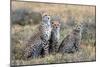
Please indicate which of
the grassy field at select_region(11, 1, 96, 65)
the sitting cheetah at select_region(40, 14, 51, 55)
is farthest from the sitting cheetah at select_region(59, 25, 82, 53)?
the sitting cheetah at select_region(40, 14, 51, 55)

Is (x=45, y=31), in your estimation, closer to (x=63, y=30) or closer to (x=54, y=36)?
(x=54, y=36)

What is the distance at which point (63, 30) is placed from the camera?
2852 millimetres

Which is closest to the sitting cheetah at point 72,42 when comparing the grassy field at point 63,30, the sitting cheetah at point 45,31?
the grassy field at point 63,30

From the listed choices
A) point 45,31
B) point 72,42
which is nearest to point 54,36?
point 45,31

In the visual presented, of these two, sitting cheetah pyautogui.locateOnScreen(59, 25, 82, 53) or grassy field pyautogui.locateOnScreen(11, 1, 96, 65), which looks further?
sitting cheetah pyautogui.locateOnScreen(59, 25, 82, 53)

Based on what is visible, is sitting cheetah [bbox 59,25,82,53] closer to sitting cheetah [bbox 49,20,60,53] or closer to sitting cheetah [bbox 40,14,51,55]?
sitting cheetah [bbox 49,20,60,53]

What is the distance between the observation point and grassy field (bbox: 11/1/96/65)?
260 centimetres

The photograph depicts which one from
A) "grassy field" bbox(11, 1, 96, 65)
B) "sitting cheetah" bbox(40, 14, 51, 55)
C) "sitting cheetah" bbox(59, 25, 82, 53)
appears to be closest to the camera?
"grassy field" bbox(11, 1, 96, 65)

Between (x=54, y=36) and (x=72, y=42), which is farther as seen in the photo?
(x=72, y=42)

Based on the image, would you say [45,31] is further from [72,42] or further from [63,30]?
[72,42]

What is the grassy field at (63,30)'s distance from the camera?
260 cm

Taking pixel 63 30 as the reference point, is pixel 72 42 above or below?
below
